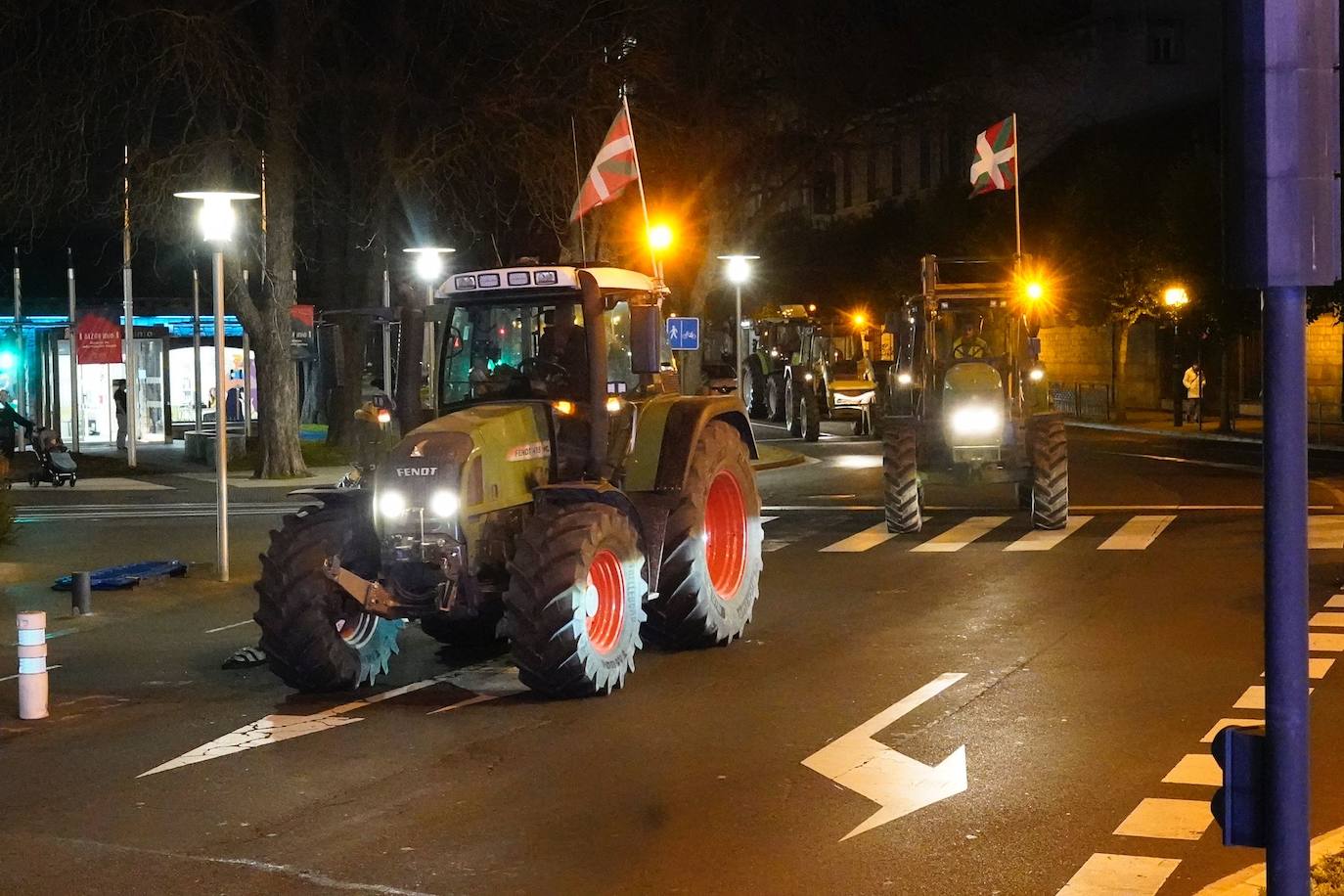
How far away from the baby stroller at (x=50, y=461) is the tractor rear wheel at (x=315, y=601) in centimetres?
2041

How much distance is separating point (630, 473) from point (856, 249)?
182ft

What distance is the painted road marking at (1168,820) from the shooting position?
7852mm

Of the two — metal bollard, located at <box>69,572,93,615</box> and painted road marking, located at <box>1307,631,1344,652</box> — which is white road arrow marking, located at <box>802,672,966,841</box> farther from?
metal bollard, located at <box>69,572,93,615</box>

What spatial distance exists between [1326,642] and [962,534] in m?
7.58

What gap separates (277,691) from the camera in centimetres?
1155

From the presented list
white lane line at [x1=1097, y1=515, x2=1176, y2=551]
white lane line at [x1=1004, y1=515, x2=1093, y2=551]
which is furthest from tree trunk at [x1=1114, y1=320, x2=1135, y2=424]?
white lane line at [x1=1004, y1=515, x2=1093, y2=551]

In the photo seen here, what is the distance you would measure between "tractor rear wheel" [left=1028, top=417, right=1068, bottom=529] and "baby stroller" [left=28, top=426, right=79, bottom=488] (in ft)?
58.9

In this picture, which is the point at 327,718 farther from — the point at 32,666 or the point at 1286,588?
the point at 1286,588

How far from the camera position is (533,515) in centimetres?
1102

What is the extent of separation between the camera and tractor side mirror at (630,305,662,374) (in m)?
11.7

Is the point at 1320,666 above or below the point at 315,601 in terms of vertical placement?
below

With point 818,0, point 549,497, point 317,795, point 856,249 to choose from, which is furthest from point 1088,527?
point 856,249

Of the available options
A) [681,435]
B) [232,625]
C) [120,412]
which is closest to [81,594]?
[232,625]

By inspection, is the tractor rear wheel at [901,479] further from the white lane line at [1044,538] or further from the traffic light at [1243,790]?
the traffic light at [1243,790]
